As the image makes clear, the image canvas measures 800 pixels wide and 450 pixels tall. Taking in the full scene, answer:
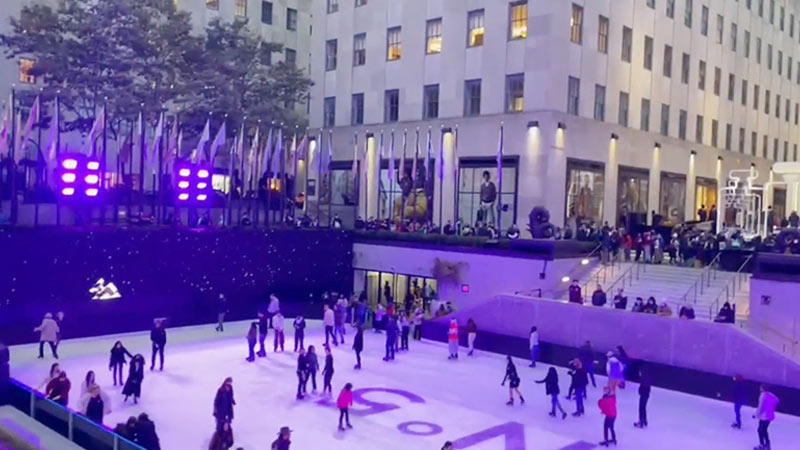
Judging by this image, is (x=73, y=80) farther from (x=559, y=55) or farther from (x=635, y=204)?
(x=635, y=204)

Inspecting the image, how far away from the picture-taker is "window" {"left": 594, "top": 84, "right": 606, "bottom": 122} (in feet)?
130

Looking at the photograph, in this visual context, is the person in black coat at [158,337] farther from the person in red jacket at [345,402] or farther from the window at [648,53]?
the window at [648,53]

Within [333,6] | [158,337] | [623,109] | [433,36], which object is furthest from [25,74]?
[623,109]

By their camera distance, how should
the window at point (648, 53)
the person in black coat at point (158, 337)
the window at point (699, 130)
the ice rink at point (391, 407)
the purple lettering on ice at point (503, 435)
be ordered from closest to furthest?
the purple lettering on ice at point (503, 435)
the ice rink at point (391, 407)
the person in black coat at point (158, 337)
the window at point (648, 53)
the window at point (699, 130)

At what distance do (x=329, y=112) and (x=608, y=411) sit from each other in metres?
35.3

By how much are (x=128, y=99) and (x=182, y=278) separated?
13082mm

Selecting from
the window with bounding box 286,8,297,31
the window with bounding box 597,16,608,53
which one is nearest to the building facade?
the window with bounding box 597,16,608,53

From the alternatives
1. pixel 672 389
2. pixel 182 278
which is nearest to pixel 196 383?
pixel 182 278

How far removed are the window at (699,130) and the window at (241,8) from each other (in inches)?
1301

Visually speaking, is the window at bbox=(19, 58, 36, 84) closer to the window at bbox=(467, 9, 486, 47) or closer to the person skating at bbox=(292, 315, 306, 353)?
the window at bbox=(467, 9, 486, 47)

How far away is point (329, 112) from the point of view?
1902 inches

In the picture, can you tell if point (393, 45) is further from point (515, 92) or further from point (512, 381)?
point (512, 381)

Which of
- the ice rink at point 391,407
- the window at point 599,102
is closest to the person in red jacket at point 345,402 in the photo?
the ice rink at point 391,407

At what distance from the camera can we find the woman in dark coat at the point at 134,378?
1745cm
